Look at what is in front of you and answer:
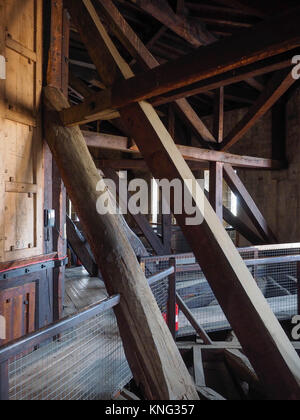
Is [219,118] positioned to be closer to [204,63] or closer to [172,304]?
[172,304]

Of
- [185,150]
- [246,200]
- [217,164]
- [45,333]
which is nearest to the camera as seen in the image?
[45,333]

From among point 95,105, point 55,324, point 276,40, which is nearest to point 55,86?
point 95,105

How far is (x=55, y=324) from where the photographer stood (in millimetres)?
1517

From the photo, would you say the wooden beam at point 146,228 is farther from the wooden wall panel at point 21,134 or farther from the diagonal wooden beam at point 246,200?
the wooden wall panel at point 21,134

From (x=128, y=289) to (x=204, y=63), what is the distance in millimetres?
1611

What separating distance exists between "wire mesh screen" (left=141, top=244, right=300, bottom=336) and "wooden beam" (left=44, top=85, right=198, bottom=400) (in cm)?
211

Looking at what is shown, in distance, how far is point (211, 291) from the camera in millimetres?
6094

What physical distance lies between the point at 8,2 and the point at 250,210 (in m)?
6.24

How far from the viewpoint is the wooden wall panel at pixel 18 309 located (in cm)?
294

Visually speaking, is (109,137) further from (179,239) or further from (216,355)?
(179,239)

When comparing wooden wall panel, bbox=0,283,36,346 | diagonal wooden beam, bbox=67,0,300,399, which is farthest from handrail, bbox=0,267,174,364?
wooden wall panel, bbox=0,283,36,346

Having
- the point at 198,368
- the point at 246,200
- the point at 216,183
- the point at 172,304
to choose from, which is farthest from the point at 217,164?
the point at 198,368

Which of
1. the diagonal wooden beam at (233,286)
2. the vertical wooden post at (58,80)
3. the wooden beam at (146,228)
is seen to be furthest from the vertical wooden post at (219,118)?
the diagonal wooden beam at (233,286)

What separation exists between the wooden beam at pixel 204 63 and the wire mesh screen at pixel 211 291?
264cm
